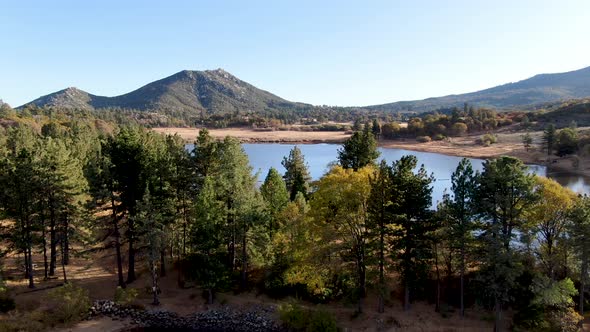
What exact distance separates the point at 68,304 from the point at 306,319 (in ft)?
56.1

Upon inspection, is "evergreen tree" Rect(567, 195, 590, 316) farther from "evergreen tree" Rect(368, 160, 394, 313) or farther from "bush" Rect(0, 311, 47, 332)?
"bush" Rect(0, 311, 47, 332)

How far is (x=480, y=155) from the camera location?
12500 centimetres

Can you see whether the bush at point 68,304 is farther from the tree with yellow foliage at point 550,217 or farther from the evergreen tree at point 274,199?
the tree with yellow foliage at point 550,217

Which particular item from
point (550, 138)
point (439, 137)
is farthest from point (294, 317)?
point (439, 137)

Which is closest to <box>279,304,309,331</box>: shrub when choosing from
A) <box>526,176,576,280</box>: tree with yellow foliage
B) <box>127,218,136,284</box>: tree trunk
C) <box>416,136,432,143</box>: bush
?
<box>127,218,136,284</box>: tree trunk

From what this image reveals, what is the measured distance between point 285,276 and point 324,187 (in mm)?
8180

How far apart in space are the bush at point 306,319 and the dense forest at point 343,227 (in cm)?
215

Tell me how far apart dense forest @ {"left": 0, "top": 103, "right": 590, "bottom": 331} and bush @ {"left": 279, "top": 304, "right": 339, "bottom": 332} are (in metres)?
2.15

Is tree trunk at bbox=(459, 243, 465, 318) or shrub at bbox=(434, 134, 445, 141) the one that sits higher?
shrub at bbox=(434, 134, 445, 141)

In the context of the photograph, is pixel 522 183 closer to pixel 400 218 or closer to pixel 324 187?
pixel 400 218

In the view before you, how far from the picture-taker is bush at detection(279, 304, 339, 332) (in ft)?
84.3

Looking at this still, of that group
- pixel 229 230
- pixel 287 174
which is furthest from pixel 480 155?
pixel 229 230

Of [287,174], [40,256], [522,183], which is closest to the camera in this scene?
[522,183]

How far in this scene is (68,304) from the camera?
27891 millimetres
